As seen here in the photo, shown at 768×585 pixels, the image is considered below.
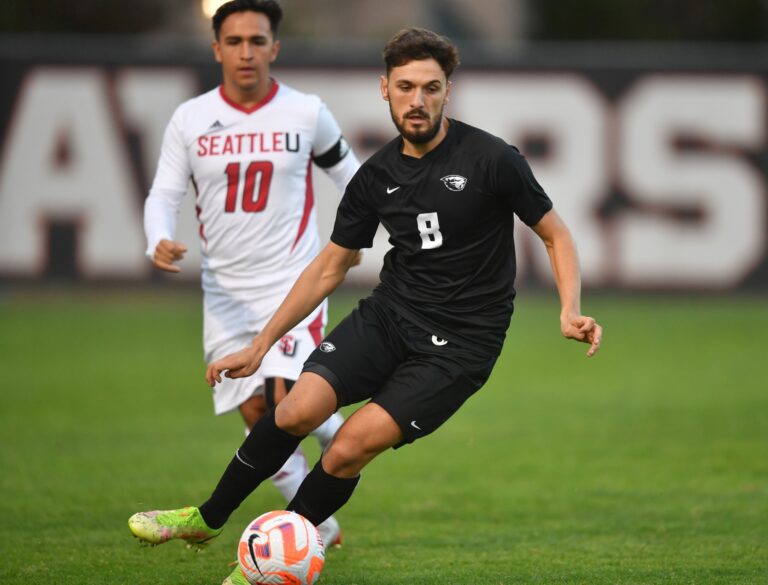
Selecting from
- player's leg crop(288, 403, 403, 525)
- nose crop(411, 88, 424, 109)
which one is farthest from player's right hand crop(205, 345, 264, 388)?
nose crop(411, 88, 424, 109)

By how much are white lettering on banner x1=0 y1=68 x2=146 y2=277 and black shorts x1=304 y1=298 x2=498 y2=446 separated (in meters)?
13.1

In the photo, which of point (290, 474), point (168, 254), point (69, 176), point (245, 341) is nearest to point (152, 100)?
point (69, 176)

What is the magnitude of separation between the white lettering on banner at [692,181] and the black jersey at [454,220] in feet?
43.1

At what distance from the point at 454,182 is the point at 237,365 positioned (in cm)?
129

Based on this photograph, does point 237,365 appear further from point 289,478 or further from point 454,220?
point 289,478

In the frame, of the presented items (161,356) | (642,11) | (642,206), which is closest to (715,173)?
(642,206)

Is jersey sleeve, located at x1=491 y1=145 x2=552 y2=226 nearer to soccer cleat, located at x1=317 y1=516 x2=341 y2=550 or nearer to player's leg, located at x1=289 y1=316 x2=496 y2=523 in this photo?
player's leg, located at x1=289 y1=316 x2=496 y2=523

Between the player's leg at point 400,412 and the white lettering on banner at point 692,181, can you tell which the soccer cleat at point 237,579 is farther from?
the white lettering on banner at point 692,181

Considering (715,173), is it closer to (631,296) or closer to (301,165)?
(631,296)

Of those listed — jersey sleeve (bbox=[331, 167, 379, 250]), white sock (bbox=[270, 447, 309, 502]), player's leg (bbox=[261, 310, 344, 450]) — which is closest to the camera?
jersey sleeve (bbox=[331, 167, 379, 250])

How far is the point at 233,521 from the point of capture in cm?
780

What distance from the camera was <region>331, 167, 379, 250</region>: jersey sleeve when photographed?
6.11 metres

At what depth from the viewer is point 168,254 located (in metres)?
6.49

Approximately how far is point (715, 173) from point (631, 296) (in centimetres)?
212
